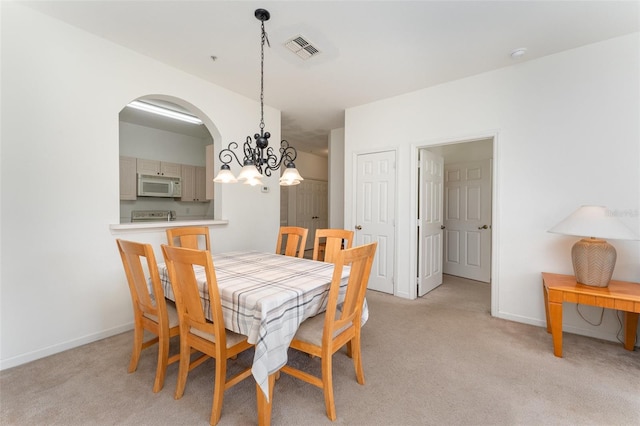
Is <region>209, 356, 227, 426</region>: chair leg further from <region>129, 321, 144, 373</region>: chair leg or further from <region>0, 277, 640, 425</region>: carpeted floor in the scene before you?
<region>129, 321, 144, 373</region>: chair leg

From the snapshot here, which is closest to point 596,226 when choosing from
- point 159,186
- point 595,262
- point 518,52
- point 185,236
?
point 595,262

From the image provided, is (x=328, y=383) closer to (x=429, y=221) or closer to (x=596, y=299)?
(x=596, y=299)

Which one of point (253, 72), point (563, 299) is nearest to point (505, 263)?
point (563, 299)

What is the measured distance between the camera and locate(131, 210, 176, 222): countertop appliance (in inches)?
186

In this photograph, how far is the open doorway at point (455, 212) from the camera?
3648 millimetres

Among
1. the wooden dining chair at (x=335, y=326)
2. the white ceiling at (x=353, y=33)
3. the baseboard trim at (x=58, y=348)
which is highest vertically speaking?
the white ceiling at (x=353, y=33)

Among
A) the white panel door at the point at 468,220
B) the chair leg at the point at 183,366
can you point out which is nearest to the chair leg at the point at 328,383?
the chair leg at the point at 183,366

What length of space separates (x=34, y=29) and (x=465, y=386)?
4165 millimetres

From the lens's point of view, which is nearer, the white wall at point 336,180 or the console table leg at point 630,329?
the console table leg at point 630,329

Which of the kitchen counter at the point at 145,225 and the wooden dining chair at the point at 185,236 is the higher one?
the kitchen counter at the point at 145,225

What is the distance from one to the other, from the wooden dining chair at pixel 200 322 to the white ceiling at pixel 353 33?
6.24 feet

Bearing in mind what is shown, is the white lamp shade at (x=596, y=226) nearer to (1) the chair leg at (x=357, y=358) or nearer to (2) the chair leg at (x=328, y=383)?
(1) the chair leg at (x=357, y=358)

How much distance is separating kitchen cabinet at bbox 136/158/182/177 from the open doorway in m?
4.38

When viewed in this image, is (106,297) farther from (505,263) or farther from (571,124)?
(571,124)
